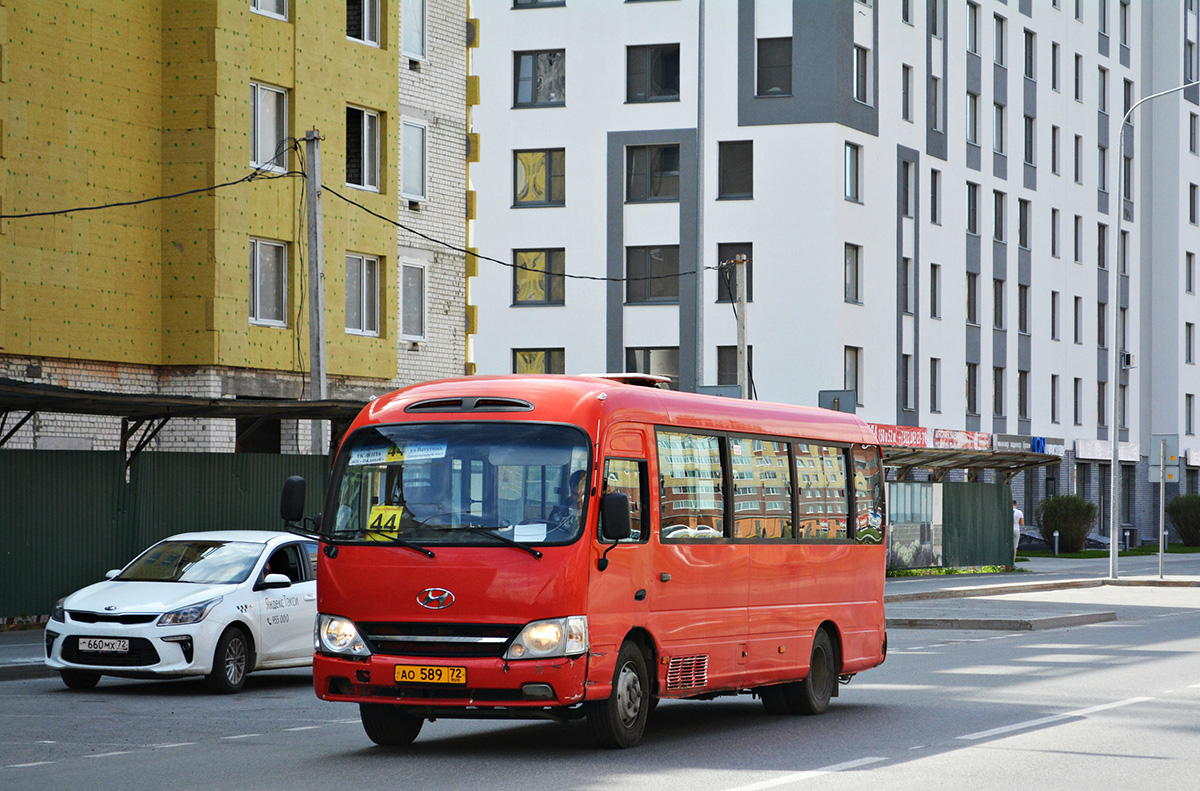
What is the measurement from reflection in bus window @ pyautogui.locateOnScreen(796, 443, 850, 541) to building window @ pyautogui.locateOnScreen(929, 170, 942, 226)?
144 feet

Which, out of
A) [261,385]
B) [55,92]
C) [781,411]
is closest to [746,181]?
[261,385]

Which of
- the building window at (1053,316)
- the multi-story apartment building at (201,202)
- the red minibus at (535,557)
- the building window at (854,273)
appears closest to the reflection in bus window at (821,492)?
the red minibus at (535,557)

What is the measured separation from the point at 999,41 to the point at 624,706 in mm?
55849

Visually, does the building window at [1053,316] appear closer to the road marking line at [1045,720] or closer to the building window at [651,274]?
the building window at [651,274]

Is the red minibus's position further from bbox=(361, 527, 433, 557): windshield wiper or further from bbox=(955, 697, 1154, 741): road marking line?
bbox=(955, 697, 1154, 741): road marking line

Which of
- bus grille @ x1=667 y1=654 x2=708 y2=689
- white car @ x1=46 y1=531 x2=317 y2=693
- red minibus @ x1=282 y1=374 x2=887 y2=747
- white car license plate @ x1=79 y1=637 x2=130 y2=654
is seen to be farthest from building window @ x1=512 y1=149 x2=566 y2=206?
bus grille @ x1=667 y1=654 x2=708 y2=689

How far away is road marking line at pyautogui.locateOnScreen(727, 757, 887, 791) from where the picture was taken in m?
9.99

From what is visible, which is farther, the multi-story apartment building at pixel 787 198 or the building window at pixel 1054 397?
the building window at pixel 1054 397

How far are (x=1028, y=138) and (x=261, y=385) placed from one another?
42125 millimetres

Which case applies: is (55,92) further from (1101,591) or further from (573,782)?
(1101,591)

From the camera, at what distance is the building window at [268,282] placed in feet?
103

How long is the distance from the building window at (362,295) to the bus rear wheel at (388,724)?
22.0 metres

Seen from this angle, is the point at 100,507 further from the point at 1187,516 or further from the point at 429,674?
the point at 1187,516

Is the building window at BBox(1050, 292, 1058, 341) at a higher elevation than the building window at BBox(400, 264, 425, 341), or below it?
higher
